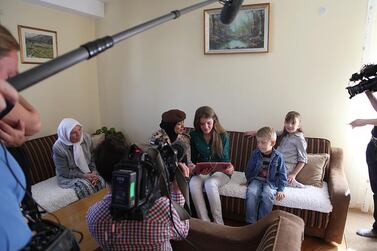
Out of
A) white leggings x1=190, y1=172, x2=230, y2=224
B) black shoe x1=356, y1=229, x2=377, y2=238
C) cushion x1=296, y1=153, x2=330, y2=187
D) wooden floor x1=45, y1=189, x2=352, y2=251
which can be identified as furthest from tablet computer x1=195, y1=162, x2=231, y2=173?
black shoe x1=356, y1=229, x2=377, y2=238

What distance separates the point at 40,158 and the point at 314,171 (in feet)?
8.40

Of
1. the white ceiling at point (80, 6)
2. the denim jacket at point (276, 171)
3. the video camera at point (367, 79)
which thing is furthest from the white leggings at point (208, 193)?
the white ceiling at point (80, 6)

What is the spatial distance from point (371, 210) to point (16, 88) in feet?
10.3

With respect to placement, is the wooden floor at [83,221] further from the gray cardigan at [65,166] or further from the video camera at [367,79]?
the video camera at [367,79]

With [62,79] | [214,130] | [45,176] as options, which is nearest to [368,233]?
[214,130]

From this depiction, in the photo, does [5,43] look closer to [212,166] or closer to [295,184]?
[212,166]

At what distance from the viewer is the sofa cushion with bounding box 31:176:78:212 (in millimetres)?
2287

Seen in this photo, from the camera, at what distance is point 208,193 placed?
2424mm

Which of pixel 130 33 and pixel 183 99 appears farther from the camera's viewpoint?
pixel 183 99

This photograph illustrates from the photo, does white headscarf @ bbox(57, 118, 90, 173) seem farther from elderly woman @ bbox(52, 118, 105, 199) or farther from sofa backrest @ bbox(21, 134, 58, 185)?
sofa backrest @ bbox(21, 134, 58, 185)

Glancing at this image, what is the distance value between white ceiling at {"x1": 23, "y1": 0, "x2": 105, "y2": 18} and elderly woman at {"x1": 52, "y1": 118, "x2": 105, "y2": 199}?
122cm

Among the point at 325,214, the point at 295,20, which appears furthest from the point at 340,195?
the point at 295,20

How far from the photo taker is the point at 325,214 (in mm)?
2166

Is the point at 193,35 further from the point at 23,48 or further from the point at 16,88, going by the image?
the point at 16,88
